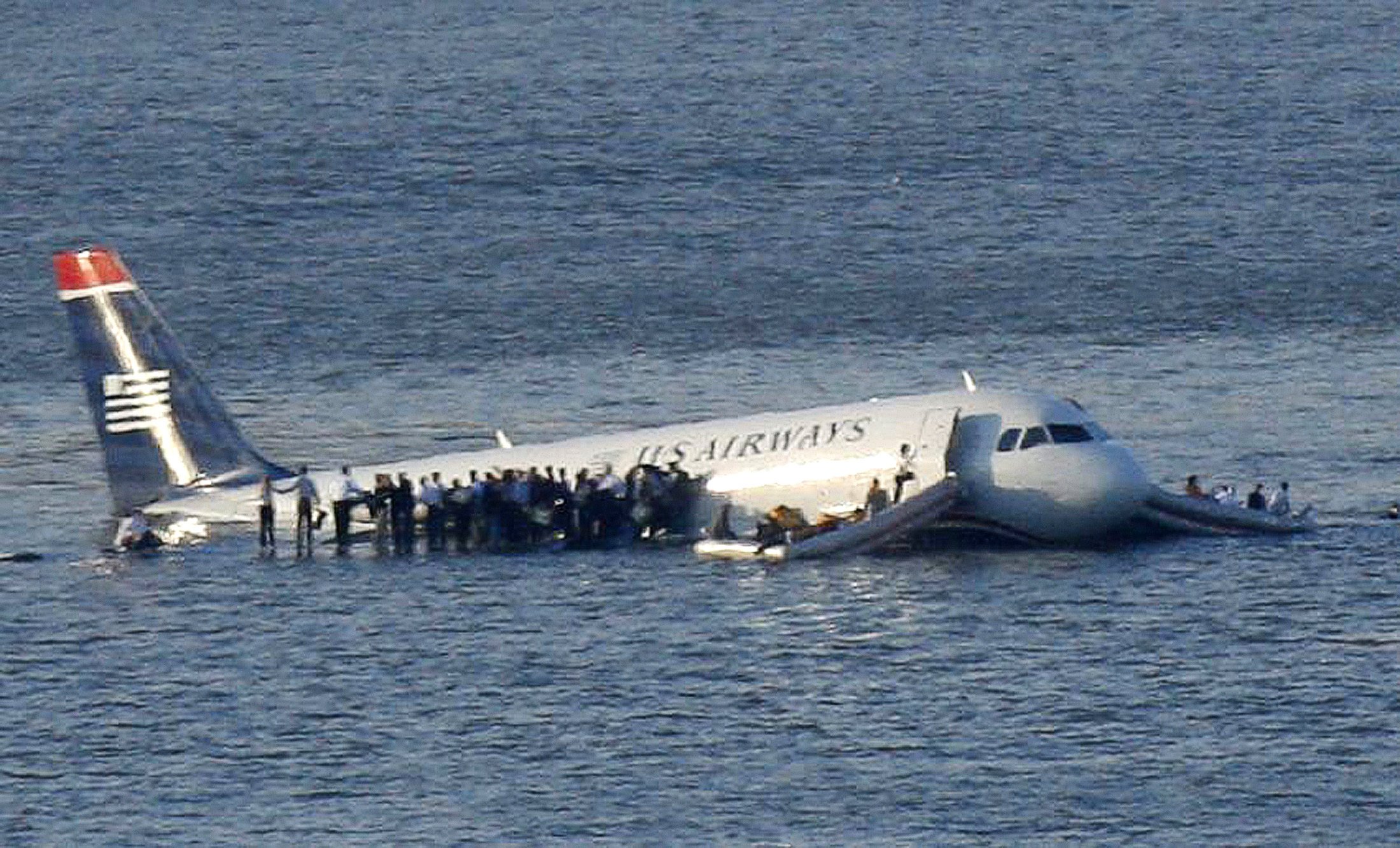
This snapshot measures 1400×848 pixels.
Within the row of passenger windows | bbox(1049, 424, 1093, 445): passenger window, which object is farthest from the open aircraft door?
bbox(1049, 424, 1093, 445): passenger window

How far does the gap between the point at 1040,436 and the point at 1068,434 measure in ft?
2.73

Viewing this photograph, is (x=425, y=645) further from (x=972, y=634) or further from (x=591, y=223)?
(x=591, y=223)

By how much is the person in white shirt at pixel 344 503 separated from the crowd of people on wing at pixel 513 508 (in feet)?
0.09

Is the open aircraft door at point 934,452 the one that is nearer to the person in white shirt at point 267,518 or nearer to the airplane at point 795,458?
the airplane at point 795,458

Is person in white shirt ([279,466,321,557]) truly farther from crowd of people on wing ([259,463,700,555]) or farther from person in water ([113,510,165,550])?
person in water ([113,510,165,550])

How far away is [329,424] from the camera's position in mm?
125125

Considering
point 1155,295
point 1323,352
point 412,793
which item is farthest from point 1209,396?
point 412,793

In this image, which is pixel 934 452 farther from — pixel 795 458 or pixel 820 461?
pixel 795 458

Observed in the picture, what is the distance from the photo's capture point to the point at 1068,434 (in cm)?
9831

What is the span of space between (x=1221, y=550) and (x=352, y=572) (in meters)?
24.6

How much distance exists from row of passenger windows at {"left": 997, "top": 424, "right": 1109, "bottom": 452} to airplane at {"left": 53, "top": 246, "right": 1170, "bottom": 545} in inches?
1.4

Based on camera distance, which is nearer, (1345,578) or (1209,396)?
(1345,578)

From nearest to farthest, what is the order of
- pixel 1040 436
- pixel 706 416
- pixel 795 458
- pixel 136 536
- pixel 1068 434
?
pixel 1040 436 → pixel 1068 434 → pixel 795 458 → pixel 136 536 → pixel 706 416

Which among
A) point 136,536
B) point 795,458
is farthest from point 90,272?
point 795,458
